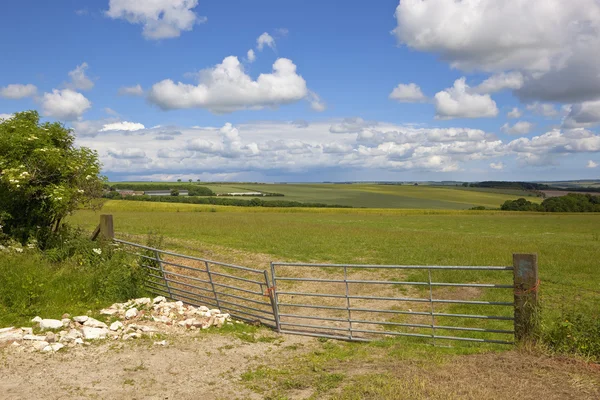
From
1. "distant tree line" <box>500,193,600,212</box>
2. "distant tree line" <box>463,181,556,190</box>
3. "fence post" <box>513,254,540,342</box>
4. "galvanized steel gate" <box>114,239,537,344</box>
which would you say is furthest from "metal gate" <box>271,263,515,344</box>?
"distant tree line" <box>463,181,556,190</box>

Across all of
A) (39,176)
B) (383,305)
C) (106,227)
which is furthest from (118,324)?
(383,305)

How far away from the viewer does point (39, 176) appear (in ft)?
44.1

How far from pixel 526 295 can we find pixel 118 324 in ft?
24.2

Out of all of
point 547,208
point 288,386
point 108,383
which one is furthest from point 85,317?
point 547,208

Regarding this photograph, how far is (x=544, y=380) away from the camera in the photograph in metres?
6.23

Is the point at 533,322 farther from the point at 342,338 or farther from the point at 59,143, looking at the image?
the point at 59,143

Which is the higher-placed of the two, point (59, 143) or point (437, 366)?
point (59, 143)

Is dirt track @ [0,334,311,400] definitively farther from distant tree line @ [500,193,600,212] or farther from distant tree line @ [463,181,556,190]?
distant tree line @ [463,181,556,190]

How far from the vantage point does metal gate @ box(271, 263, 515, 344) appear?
9383 millimetres

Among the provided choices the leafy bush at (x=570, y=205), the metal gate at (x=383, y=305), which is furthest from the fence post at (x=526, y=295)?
the leafy bush at (x=570, y=205)

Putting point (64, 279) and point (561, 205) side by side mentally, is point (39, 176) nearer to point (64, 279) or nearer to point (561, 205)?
point (64, 279)

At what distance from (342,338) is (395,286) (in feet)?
20.9

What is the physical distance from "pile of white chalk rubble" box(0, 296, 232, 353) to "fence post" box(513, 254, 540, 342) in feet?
18.8

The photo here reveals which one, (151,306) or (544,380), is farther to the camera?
(151,306)
